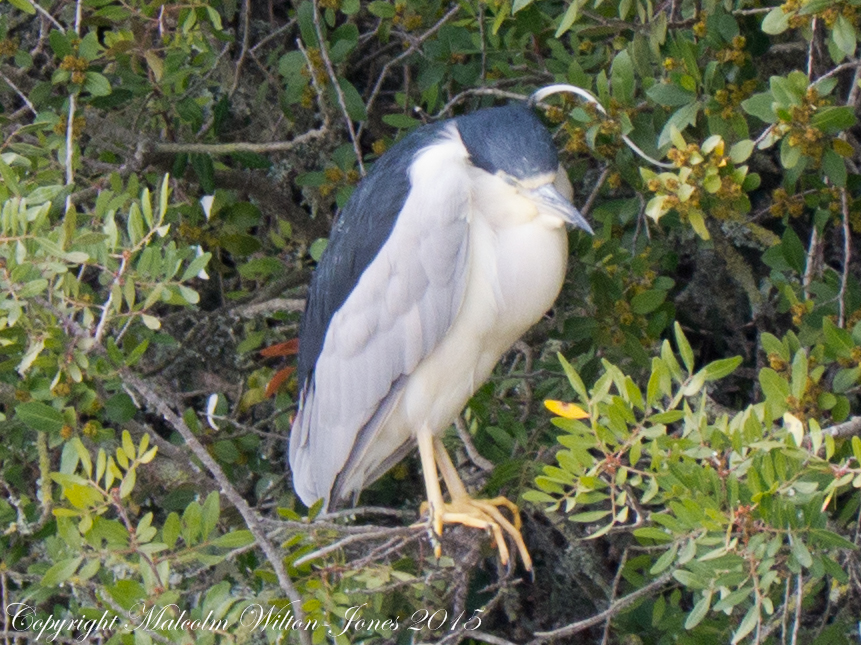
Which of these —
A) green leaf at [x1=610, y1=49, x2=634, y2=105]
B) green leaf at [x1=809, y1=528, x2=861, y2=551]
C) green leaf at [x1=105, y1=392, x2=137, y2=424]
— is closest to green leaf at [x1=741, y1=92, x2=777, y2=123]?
green leaf at [x1=610, y1=49, x2=634, y2=105]

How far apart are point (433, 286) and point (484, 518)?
458 millimetres

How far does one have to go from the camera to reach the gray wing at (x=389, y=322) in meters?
1.94

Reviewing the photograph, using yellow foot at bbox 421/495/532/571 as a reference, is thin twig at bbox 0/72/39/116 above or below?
above

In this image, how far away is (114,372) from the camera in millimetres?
1854

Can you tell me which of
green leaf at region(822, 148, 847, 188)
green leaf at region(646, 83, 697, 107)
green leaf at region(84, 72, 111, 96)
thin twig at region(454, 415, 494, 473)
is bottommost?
thin twig at region(454, 415, 494, 473)

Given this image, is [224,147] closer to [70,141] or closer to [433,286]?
[70,141]

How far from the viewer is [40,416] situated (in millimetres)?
1938

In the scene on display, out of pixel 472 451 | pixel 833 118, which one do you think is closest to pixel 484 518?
pixel 472 451

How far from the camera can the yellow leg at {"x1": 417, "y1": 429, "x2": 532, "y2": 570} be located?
2.07 m

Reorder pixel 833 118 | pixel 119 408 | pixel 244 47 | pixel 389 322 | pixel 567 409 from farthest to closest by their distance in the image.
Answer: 1. pixel 244 47
2. pixel 119 408
3. pixel 389 322
4. pixel 833 118
5. pixel 567 409

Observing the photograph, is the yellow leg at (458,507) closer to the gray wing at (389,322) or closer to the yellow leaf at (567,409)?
the gray wing at (389,322)

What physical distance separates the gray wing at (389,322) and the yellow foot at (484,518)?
17 cm

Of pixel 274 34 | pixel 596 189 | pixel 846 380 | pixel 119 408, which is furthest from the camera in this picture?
pixel 274 34

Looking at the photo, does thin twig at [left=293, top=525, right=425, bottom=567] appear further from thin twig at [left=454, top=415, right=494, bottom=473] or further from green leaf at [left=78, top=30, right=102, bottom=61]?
green leaf at [left=78, top=30, right=102, bottom=61]
